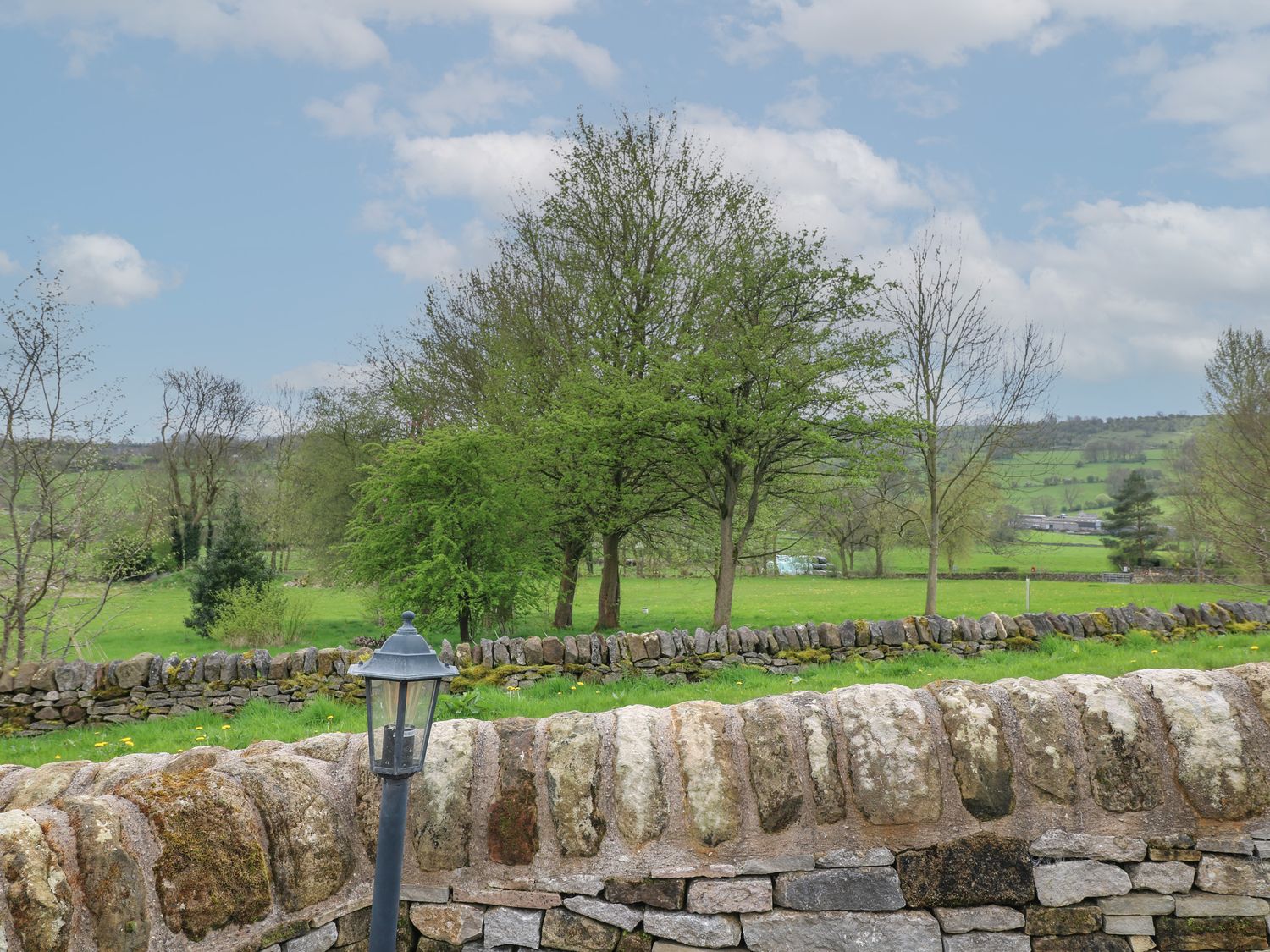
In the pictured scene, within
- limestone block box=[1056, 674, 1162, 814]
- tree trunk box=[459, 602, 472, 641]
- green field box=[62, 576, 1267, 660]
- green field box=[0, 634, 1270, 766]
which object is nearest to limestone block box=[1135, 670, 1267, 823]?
limestone block box=[1056, 674, 1162, 814]

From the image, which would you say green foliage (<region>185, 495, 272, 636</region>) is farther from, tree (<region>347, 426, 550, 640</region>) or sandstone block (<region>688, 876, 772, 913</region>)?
sandstone block (<region>688, 876, 772, 913</region>)

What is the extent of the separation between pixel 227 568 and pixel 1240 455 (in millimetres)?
24781

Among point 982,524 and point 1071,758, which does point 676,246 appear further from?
point 982,524

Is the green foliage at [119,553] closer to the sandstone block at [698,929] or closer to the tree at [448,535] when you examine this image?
the tree at [448,535]

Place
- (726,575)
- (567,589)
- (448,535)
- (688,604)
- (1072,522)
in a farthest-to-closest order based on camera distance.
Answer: (1072,522), (688,604), (567,589), (726,575), (448,535)

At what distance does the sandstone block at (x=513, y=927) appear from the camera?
10.5 ft

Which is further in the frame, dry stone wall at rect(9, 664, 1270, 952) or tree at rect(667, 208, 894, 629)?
tree at rect(667, 208, 894, 629)

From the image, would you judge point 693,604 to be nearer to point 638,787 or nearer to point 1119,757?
point 1119,757

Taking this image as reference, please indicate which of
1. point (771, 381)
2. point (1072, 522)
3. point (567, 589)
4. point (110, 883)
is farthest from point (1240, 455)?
point (1072, 522)

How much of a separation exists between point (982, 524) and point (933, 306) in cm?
2173

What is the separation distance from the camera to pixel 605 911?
321 centimetres

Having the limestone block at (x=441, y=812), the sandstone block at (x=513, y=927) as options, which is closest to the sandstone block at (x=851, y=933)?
the sandstone block at (x=513, y=927)

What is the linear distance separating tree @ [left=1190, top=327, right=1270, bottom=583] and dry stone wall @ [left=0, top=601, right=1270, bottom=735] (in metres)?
5.63

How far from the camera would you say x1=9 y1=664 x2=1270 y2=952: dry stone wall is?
321 centimetres
